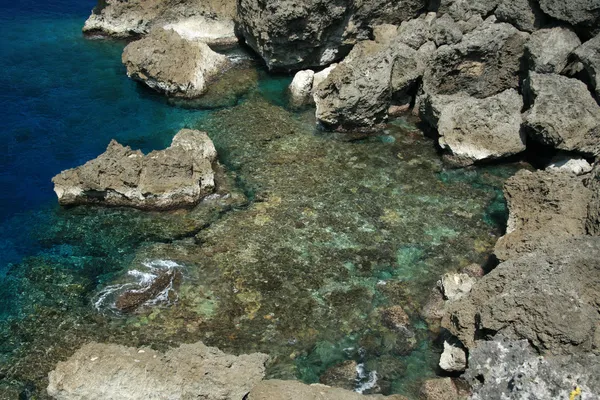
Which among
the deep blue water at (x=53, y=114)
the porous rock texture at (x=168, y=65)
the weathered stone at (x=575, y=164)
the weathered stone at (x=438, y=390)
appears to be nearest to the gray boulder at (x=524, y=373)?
the weathered stone at (x=438, y=390)

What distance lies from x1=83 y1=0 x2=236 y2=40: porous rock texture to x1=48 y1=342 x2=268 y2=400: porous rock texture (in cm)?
1876

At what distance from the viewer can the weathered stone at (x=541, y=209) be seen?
13328 millimetres

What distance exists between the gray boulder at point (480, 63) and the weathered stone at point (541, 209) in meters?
6.69

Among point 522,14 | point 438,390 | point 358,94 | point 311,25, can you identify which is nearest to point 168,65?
point 311,25

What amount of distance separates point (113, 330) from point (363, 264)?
20.7ft

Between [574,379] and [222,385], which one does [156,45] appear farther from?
[574,379]

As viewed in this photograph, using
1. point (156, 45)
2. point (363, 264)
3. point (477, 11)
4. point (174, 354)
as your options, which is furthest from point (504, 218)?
point (156, 45)

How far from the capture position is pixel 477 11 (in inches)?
833

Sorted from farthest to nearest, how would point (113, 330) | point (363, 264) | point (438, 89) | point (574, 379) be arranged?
point (438, 89) → point (363, 264) → point (113, 330) → point (574, 379)

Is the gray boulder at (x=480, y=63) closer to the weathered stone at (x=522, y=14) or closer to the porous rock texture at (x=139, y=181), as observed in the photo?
the weathered stone at (x=522, y=14)

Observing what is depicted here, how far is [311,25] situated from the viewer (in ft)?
71.6

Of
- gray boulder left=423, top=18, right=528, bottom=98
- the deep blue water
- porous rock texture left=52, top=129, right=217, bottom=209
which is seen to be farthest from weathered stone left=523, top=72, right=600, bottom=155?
the deep blue water

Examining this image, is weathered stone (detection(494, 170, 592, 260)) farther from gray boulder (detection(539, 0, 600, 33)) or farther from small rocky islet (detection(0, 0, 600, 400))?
gray boulder (detection(539, 0, 600, 33))

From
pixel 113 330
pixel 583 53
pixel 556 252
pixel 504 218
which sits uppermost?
pixel 583 53
